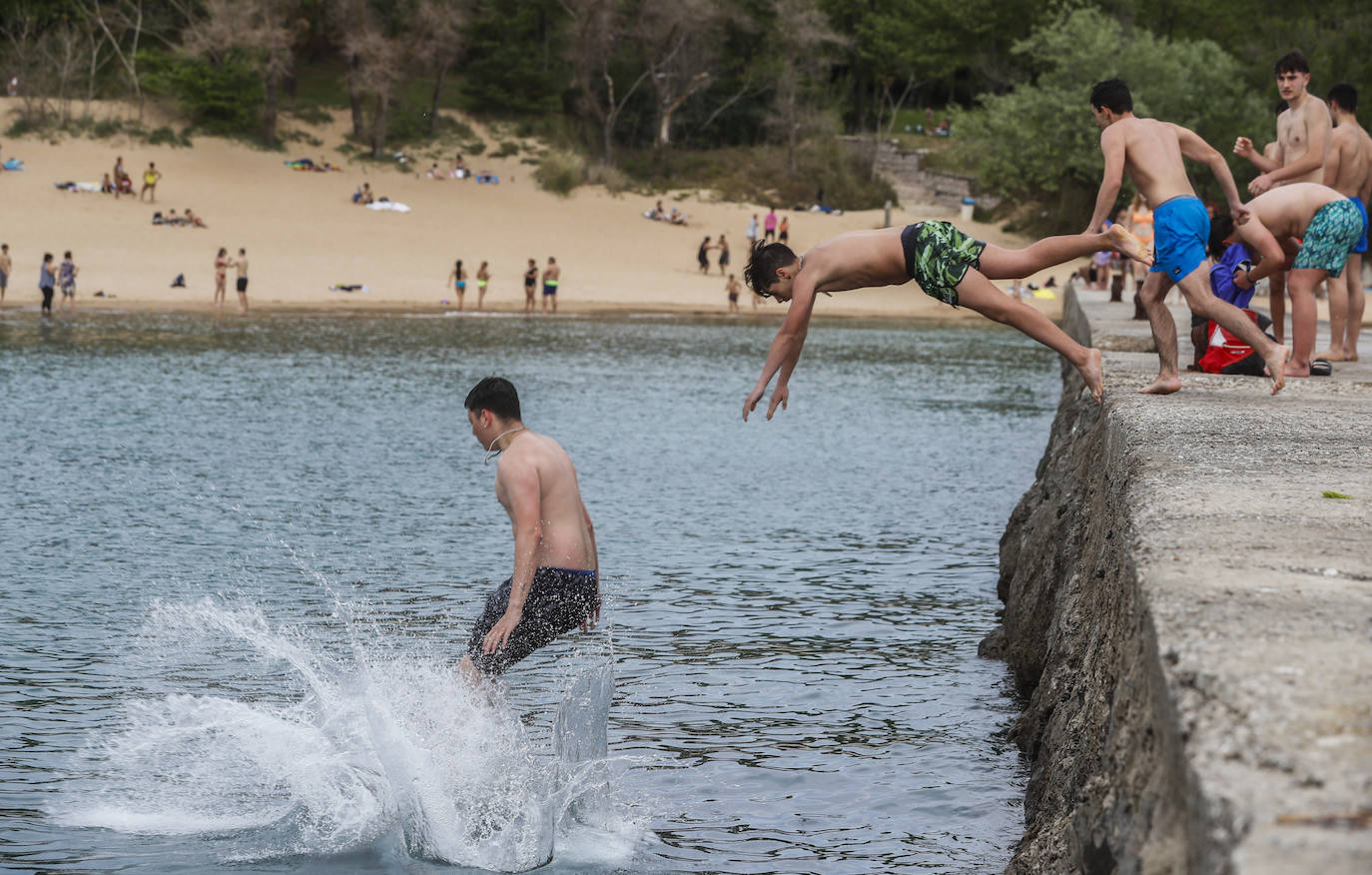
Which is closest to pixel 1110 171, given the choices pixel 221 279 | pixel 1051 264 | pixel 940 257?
pixel 1051 264

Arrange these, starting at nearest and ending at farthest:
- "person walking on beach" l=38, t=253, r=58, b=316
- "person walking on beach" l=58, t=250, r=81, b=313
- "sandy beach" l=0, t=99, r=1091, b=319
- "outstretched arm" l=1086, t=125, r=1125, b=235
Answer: "outstretched arm" l=1086, t=125, r=1125, b=235, "person walking on beach" l=38, t=253, r=58, b=316, "person walking on beach" l=58, t=250, r=81, b=313, "sandy beach" l=0, t=99, r=1091, b=319

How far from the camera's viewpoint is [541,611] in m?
6.44

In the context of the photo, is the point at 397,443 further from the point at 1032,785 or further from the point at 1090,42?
the point at 1090,42

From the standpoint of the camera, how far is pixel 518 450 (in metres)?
6.37

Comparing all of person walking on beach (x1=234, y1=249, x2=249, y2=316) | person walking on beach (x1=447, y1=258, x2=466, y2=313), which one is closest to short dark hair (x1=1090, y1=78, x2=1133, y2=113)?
person walking on beach (x1=234, y1=249, x2=249, y2=316)

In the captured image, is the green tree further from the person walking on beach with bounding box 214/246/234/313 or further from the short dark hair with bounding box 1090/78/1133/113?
the short dark hair with bounding box 1090/78/1133/113

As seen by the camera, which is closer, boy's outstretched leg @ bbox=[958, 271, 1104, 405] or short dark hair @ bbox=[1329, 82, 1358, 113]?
boy's outstretched leg @ bbox=[958, 271, 1104, 405]

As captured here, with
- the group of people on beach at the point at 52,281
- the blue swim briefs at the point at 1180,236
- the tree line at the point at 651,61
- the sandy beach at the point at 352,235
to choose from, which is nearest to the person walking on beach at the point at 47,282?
the group of people on beach at the point at 52,281

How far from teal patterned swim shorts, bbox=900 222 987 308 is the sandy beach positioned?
119ft

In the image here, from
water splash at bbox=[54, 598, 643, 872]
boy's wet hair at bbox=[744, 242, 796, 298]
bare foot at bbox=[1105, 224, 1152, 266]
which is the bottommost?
water splash at bbox=[54, 598, 643, 872]

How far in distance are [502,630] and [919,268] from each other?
9.98 feet

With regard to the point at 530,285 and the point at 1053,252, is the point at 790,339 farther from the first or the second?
the point at 530,285

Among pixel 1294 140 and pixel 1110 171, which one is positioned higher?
pixel 1294 140

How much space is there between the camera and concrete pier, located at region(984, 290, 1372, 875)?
2.61 m
